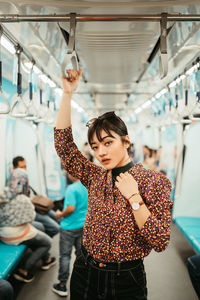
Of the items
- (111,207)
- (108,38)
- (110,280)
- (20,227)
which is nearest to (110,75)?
(108,38)

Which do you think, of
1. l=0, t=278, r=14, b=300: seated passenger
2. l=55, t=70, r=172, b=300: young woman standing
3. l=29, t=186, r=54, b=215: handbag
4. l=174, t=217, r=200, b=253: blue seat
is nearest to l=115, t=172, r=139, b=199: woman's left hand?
l=55, t=70, r=172, b=300: young woman standing

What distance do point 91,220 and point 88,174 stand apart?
11.3 inches

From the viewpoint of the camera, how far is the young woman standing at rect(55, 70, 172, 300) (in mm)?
1299

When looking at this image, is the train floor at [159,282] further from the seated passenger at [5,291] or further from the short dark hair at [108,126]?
the short dark hair at [108,126]

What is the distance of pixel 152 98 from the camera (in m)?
5.68

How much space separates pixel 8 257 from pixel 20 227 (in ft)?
1.42

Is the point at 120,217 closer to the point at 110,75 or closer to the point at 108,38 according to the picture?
the point at 108,38

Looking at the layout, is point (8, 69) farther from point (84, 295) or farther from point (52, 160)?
point (84, 295)

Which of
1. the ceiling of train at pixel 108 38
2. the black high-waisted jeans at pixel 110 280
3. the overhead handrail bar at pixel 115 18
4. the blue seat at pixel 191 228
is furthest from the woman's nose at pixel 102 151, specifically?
the blue seat at pixel 191 228

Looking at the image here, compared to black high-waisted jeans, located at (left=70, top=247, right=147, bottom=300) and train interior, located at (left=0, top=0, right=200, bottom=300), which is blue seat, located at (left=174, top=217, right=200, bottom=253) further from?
black high-waisted jeans, located at (left=70, top=247, right=147, bottom=300)

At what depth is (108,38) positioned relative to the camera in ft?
7.09

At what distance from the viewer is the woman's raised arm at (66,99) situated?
1402 mm

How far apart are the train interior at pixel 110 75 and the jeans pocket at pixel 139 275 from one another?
2.71ft

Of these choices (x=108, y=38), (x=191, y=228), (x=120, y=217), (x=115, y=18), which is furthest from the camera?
(x=191, y=228)
